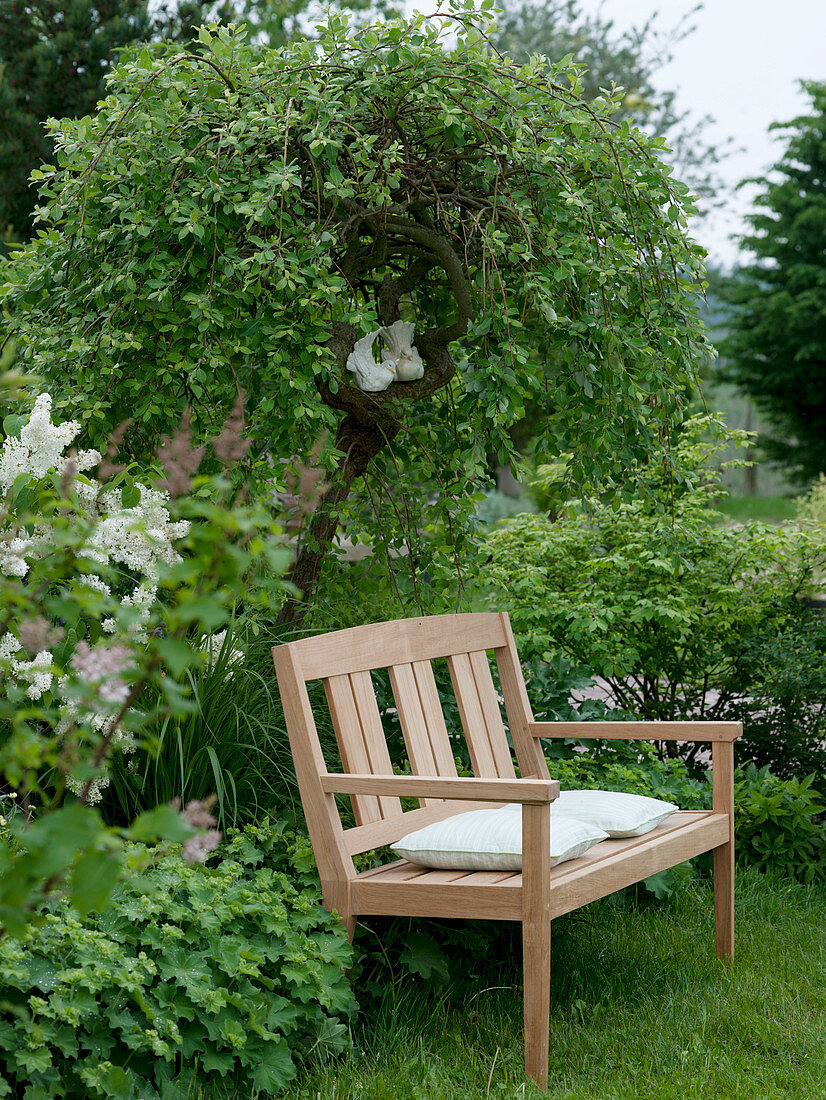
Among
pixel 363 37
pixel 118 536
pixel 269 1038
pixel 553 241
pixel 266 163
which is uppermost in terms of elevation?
pixel 363 37

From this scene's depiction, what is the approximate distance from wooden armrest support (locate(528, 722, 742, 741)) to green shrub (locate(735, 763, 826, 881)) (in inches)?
39.5

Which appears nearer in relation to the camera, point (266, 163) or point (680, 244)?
point (266, 163)

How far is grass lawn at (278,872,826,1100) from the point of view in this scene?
2.44 metres

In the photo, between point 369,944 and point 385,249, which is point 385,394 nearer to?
point 385,249

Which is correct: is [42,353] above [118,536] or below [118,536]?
above

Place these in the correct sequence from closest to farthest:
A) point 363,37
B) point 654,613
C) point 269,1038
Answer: point 269,1038 → point 363,37 → point 654,613

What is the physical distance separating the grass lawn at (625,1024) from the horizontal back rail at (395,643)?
2.48 feet

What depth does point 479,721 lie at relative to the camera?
3.40 metres

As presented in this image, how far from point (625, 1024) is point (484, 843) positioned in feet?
2.23

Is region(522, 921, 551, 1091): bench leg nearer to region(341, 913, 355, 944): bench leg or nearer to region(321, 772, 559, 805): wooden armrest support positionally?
region(321, 772, 559, 805): wooden armrest support

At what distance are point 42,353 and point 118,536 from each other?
1194 millimetres

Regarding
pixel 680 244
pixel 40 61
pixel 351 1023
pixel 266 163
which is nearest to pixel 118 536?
pixel 351 1023

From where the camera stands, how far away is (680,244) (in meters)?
3.53

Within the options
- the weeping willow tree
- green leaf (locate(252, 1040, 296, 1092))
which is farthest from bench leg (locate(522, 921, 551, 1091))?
the weeping willow tree
